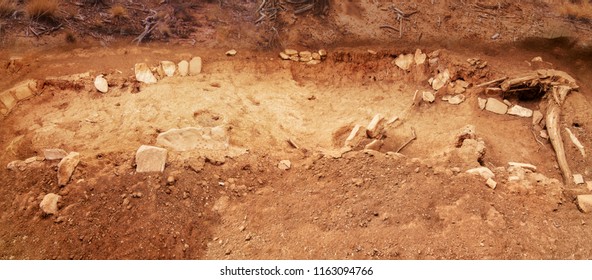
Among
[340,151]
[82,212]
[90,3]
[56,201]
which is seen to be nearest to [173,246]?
[82,212]

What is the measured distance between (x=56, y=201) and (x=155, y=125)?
1228 mm

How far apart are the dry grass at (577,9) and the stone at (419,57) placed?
7.34ft

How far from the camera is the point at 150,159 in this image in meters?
Result: 3.41

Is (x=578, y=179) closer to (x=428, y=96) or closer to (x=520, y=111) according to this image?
(x=520, y=111)

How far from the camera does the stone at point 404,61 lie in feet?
17.1

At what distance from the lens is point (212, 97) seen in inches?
179

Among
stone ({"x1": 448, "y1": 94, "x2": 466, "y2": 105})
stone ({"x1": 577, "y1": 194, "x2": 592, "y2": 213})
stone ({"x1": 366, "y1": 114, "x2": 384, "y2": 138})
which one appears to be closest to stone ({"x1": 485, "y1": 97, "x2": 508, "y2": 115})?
stone ({"x1": 448, "y1": 94, "x2": 466, "y2": 105})

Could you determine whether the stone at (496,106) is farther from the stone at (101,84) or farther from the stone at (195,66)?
the stone at (101,84)

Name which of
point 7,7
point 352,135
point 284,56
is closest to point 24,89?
point 7,7

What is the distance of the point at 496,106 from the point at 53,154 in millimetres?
4978

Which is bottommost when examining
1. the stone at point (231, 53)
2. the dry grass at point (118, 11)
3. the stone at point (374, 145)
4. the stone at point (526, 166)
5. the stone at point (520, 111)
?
the stone at point (374, 145)

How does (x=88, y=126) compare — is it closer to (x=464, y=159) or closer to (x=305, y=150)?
(x=305, y=150)

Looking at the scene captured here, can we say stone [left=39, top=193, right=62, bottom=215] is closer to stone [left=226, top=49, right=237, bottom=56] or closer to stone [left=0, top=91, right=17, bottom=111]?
stone [left=0, top=91, right=17, bottom=111]

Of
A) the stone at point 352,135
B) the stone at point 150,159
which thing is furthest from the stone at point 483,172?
the stone at point 150,159
